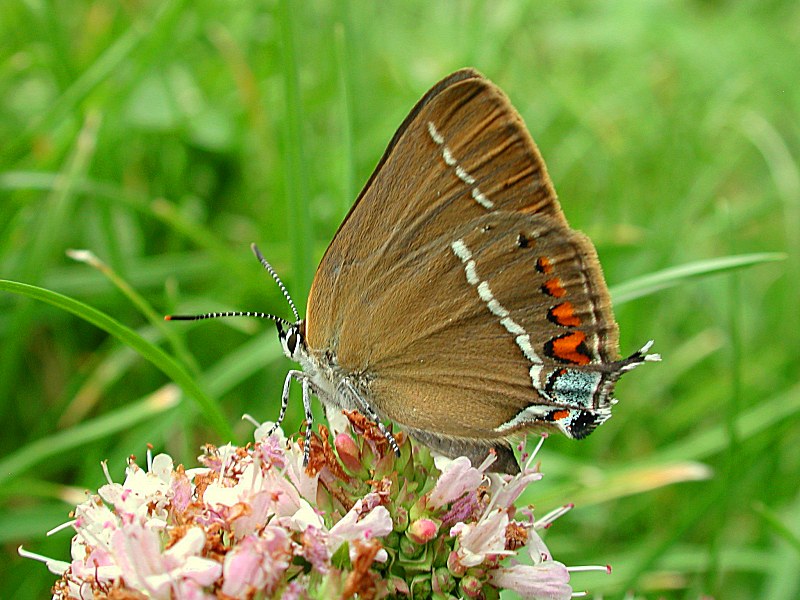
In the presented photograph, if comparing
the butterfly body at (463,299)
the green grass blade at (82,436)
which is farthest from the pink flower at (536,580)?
the green grass blade at (82,436)

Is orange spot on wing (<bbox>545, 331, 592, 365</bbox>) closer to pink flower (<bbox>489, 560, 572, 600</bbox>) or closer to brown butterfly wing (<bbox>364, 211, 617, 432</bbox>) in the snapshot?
brown butterfly wing (<bbox>364, 211, 617, 432</bbox>)

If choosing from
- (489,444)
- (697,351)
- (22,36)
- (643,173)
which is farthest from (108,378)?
(643,173)

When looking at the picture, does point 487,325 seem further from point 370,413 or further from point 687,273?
point 687,273

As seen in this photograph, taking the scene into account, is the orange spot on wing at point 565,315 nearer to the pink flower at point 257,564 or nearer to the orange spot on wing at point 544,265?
the orange spot on wing at point 544,265

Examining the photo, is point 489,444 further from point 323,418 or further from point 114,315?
point 114,315

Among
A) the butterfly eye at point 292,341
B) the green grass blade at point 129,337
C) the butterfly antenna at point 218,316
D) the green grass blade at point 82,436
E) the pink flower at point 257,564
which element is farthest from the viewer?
the green grass blade at point 82,436

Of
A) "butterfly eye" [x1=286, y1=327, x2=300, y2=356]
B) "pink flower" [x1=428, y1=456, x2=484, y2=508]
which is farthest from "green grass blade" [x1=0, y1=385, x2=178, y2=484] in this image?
"pink flower" [x1=428, y1=456, x2=484, y2=508]
